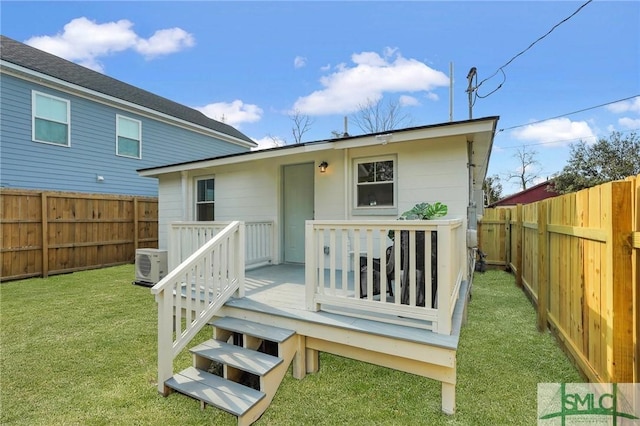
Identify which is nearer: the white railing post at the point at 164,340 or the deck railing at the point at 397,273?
the deck railing at the point at 397,273

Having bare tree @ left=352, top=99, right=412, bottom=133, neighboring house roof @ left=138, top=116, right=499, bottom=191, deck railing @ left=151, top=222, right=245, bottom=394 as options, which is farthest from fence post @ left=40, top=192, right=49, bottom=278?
bare tree @ left=352, top=99, right=412, bottom=133

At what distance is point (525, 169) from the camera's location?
95.1ft

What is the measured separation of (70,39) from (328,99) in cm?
1326

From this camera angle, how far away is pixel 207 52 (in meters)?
10.7

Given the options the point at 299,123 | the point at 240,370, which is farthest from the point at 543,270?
the point at 299,123

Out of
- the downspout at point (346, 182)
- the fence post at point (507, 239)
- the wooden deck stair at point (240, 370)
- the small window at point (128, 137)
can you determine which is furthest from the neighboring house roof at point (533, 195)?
the wooden deck stair at point (240, 370)

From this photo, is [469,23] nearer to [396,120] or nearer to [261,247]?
[261,247]

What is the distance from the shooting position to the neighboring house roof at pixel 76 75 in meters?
8.21

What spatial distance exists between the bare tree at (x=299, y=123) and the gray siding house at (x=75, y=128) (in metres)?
8.96

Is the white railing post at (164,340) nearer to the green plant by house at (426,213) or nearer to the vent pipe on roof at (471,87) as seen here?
the green plant by house at (426,213)

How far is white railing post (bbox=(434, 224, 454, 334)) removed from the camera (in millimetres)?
2434

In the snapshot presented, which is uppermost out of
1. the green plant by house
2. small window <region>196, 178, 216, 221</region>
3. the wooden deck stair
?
small window <region>196, 178, 216, 221</region>

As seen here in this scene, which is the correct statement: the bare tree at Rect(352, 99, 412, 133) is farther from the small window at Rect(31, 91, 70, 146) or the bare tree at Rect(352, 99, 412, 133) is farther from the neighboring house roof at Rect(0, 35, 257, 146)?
the small window at Rect(31, 91, 70, 146)

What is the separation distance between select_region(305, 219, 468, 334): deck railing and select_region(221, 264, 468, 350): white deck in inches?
3.5
